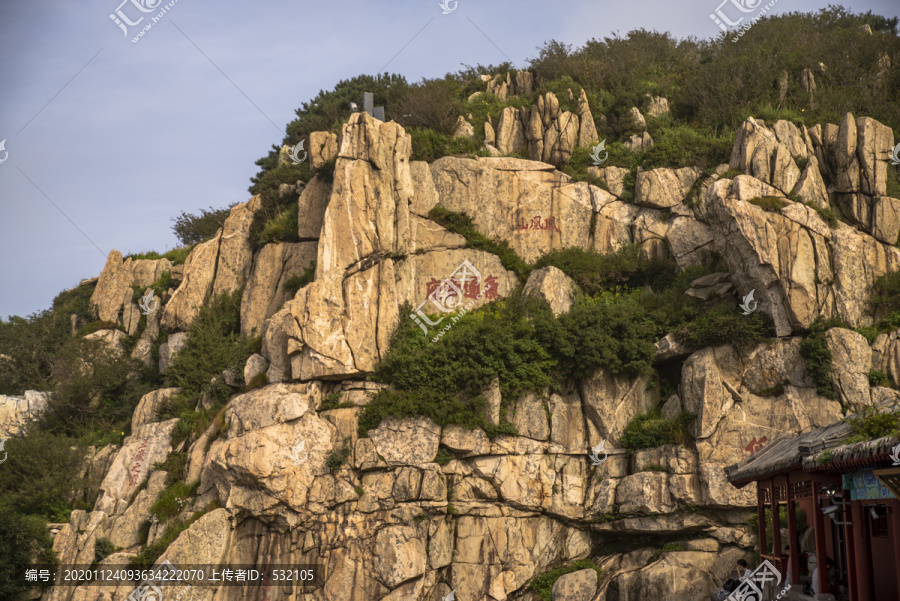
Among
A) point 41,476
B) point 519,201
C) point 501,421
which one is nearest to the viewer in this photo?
point 501,421

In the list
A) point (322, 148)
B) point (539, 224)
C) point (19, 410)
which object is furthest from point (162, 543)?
point (539, 224)

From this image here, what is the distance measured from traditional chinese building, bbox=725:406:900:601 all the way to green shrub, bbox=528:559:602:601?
7.60 metres

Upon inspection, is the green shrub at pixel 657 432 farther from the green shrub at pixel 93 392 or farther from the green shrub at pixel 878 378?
the green shrub at pixel 93 392

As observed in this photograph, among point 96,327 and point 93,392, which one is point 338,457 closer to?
point 93,392

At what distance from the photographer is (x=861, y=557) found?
12.6 meters

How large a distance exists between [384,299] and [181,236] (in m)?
17.4

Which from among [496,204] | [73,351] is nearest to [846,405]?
[496,204]

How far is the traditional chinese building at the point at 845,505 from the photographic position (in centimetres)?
1184

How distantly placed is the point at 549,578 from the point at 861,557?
12012 millimetres

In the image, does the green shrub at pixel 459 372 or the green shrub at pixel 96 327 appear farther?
the green shrub at pixel 96 327

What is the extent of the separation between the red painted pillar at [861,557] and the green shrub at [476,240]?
16.3 m

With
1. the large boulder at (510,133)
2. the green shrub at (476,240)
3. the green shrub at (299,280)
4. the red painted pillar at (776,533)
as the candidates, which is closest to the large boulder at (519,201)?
the green shrub at (476,240)

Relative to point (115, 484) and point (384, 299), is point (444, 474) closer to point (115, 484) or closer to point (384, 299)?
point (384, 299)

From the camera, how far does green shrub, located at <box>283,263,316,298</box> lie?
28312 mm
